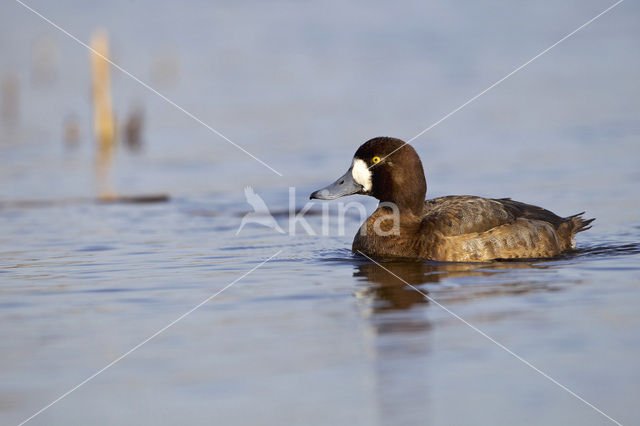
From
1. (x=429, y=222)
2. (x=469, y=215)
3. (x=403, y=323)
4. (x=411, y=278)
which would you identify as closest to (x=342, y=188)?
(x=429, y=222)

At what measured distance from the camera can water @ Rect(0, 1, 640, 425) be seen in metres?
4.97

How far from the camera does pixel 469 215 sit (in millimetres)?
8539

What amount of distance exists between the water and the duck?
0.25 metres

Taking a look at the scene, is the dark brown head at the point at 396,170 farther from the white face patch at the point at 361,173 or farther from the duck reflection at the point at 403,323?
the duck reflection at the point at 403,323

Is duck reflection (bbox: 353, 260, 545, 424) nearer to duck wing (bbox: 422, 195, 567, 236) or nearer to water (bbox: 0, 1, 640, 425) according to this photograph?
water (bbox: 0, 1, 640, 425)

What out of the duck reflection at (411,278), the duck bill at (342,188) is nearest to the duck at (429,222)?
the duck bill at (342,188)

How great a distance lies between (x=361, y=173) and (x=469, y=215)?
1.09 meters

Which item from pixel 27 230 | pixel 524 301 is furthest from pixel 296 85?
pixel 524 301

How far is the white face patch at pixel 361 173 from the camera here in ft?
29.3

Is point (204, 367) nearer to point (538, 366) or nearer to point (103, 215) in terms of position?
point (538, 366)

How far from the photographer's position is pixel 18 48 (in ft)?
80.7

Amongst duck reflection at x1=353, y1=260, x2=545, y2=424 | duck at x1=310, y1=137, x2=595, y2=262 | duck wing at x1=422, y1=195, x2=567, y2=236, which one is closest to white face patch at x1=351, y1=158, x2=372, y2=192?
duck at x1=310, y1=137, x2=595, y2=262

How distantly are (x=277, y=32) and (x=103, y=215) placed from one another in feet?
52.3

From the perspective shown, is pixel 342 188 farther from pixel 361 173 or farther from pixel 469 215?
pixel 469 215
